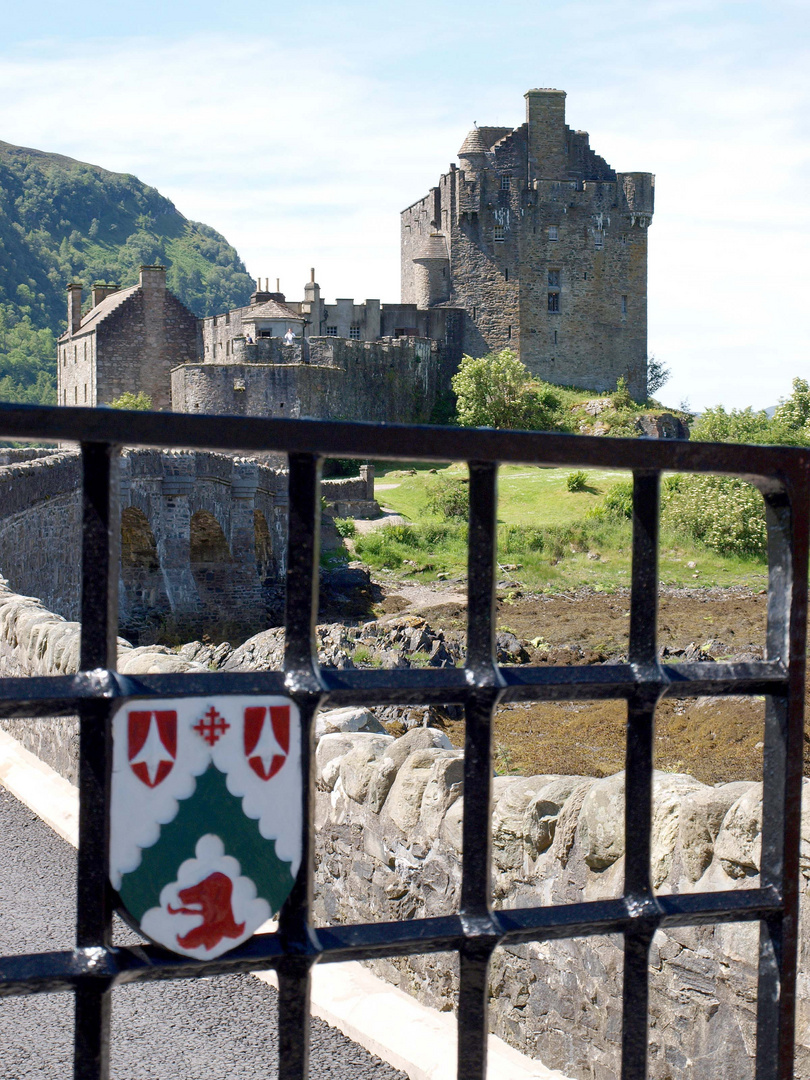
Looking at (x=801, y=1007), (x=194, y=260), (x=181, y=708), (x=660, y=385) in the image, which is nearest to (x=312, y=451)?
(x=181, y=708)

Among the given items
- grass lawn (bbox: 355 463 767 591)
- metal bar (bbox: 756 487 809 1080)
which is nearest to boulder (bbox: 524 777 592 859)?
metal bar (bbox: 756 487 809 1080)

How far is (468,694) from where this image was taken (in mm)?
1510

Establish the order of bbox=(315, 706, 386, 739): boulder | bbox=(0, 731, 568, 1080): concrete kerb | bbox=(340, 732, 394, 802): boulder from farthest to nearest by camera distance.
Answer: bbox=(315, 706, 386, 739): boulder
bbox=(340, 732, 394, 802): boulder
bbox=(0, 731, 568, 1080): concrete kerb

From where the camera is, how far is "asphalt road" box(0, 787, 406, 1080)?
3.49m

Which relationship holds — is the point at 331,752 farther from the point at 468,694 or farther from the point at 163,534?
the point at 163,534

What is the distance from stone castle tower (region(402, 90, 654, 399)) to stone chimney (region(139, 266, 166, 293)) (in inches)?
564

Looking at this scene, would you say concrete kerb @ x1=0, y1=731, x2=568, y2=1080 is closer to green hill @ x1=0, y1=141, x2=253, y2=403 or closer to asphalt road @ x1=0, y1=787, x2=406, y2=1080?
asphalt road @ x1=0, y1=787, x2=406, y2=1080

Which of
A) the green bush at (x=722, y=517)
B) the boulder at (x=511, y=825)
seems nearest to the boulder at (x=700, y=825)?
the boulder at (x=511, y=825)

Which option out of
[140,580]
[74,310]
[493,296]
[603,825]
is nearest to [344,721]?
[603,825]

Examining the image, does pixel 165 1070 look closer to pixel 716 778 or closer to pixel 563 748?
pixel 716 778

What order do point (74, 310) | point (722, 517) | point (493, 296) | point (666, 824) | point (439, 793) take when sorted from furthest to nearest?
point (493, 296), point (74, 310), point (722, 517), point (439, 793), point (666, 824)

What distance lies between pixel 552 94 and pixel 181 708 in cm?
6120

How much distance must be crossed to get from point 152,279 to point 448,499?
72.2ft

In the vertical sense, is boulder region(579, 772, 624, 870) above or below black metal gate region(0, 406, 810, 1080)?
below
